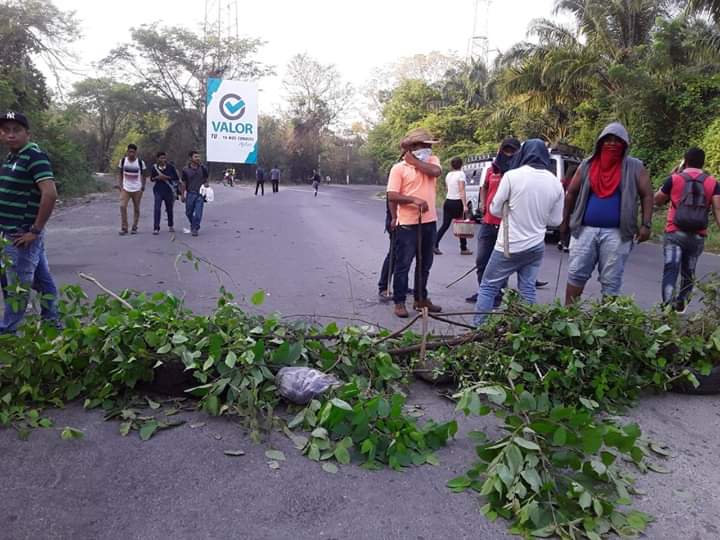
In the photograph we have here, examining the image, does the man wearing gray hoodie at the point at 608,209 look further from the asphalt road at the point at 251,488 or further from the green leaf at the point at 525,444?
the green leaf at the point at 525,444

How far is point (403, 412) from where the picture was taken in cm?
356

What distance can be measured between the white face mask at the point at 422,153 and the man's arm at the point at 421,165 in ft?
0.22

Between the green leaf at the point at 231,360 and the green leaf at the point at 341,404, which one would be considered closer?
the green leaf at the point at 341,404

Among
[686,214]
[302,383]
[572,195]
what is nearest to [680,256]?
[686,214]

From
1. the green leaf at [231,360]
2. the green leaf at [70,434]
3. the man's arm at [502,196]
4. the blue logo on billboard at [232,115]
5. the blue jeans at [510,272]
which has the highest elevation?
the blue logo on billboard at [232,115]

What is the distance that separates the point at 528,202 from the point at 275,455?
9.30 feet

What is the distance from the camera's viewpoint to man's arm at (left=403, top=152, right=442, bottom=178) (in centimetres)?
555

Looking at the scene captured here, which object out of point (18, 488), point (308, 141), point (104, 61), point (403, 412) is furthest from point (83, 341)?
point (308, 141)

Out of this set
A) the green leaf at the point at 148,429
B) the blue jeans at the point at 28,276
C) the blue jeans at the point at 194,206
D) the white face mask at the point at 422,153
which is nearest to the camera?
the green leaf at the point at 148,429

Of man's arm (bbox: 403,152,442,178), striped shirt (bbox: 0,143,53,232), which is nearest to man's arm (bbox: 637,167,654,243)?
man's arm (bbox: 403,152,442,178)

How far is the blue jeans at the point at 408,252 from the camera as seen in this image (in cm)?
568

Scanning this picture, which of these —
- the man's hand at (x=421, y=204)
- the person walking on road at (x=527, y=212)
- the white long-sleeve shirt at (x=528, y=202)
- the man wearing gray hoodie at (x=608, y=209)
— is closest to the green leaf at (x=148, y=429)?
the person walking on road at (x=527, y=212)

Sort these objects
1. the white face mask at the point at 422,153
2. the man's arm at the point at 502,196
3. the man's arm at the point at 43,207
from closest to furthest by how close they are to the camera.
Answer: the man's arm at the point at 43,207
the man's arm at the point at 502,196
the white face mask at the point at 422,153

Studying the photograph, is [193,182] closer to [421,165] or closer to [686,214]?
[421,165]
